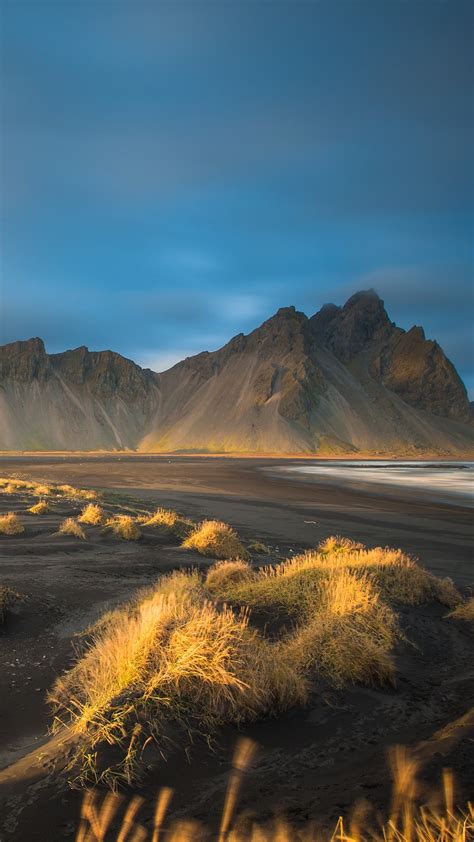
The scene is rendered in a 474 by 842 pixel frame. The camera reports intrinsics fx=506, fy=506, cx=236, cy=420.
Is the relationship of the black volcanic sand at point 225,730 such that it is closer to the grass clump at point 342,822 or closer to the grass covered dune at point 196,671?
the grass clump at point 342,822

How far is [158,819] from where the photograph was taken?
3.06 meters

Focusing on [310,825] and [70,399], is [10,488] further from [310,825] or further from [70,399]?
[70,399]

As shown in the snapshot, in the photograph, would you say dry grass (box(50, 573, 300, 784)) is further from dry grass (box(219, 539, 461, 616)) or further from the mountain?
the mountain

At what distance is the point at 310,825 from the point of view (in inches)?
112

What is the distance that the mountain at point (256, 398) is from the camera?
138 m

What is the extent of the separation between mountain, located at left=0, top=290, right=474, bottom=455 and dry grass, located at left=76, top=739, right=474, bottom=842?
124 m

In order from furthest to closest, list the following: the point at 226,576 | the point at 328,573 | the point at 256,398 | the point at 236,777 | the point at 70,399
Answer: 1. the point at 70,399
2. the point at 256,398
3. the point at 226,576
4. the point at 328,573
5. the point at 236,777

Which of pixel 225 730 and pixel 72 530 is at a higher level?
pixel 225 730

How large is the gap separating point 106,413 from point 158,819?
516ft

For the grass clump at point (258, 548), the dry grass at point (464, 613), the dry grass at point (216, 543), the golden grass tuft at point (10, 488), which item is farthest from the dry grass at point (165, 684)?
the golden grass tuft at point (10, 488)

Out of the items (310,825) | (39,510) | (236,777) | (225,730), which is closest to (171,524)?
(39,510)

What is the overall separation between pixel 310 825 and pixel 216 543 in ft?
36.5

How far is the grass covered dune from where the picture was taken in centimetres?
395

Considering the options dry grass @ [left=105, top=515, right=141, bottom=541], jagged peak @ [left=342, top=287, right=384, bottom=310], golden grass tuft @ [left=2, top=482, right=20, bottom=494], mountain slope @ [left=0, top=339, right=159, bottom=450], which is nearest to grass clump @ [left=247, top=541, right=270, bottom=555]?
dry grass @ [left=105, top=515, right=141, bottom=541]
